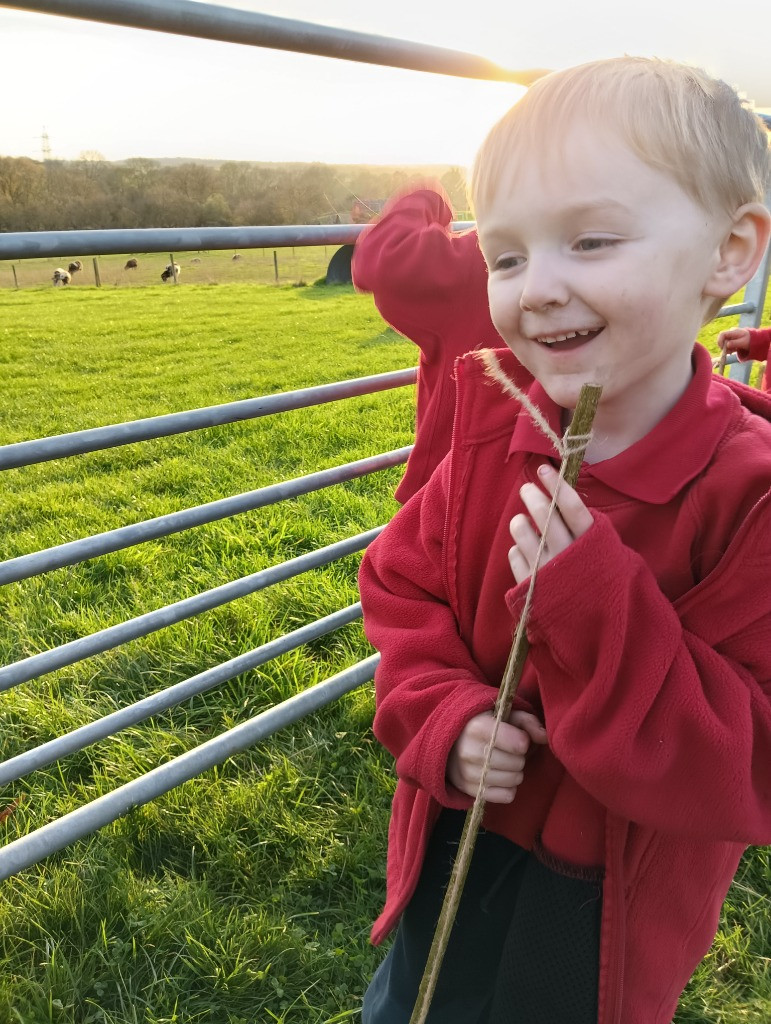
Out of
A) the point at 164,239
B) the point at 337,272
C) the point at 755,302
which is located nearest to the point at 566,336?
the point at 164,239

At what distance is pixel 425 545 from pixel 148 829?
133 cm

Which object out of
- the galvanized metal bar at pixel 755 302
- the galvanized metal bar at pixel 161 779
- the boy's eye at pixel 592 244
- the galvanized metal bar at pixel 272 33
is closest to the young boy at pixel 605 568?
the boy's eye at pixel 592 244

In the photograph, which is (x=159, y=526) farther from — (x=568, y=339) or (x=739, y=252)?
(x=739, y=252)

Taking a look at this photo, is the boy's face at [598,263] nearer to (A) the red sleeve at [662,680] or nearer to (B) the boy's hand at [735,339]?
(A) the red sleeve at [662,680]

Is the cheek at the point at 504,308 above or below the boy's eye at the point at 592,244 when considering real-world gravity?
below

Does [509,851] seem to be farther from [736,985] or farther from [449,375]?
[736,985]

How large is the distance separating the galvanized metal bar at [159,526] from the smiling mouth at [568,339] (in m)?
0.67

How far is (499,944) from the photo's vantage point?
3.99 feet

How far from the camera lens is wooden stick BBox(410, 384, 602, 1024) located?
2.59 ft

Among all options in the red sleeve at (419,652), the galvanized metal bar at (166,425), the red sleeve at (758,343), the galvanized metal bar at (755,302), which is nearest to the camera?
the red sleeve at (419,652)

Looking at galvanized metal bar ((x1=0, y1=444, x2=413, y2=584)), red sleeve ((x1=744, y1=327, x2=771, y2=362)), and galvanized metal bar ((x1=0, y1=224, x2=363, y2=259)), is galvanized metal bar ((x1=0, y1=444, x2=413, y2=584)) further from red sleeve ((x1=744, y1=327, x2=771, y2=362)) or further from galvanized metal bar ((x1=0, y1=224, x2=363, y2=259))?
red sleeve ((x1=744, y1=327, x2=771, y2=362))

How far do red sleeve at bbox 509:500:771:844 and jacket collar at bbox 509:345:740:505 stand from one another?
0.10 metres

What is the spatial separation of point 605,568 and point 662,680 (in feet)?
0.42

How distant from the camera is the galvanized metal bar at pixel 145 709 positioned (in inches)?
70.4
